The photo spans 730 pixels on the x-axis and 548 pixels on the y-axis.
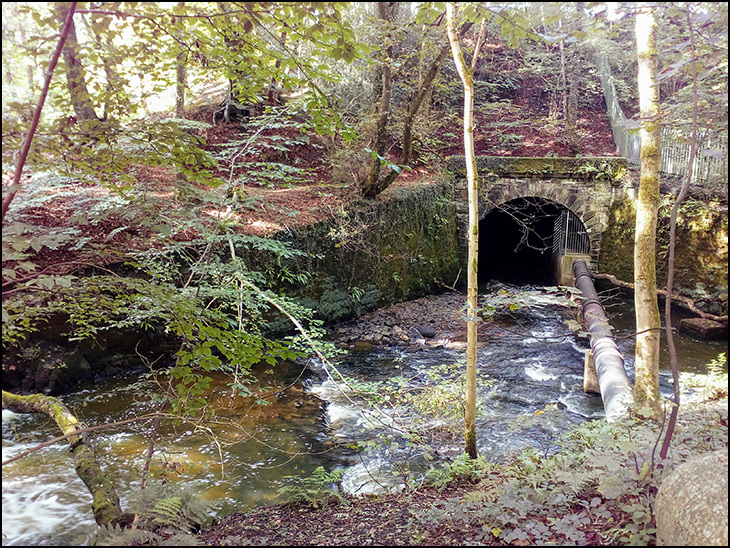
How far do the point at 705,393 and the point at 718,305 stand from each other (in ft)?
17.6

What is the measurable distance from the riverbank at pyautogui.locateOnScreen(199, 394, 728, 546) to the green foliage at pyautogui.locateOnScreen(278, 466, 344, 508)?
0.06m

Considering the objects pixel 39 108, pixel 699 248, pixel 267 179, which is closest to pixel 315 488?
pixel 39 108

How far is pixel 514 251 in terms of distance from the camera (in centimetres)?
1436

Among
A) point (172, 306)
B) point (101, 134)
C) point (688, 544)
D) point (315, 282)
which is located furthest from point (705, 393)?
point (315, 282)

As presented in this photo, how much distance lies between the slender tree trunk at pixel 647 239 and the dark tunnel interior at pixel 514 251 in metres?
9.29

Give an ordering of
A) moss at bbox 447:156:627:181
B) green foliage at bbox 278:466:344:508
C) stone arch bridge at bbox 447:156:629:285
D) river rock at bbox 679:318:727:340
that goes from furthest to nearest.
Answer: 1. stone arch bridge at bbox 447:156:629:285
2. moss at bbox 447:156:627:181
3. river rock at bbox 679:318:727:340
4. green foliage at bbox 278:466:344:508

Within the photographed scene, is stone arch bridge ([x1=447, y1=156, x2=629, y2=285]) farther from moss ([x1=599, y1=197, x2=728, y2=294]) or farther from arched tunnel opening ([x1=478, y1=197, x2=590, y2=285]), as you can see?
moss ([x1=599, y1=197, x2=728, y2=294])

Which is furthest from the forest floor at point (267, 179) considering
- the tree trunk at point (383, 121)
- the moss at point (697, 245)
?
the moss at point (697, 245)

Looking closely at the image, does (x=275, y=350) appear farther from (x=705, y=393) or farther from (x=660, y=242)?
(x=660, y=242)

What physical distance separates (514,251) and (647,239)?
1022 cm

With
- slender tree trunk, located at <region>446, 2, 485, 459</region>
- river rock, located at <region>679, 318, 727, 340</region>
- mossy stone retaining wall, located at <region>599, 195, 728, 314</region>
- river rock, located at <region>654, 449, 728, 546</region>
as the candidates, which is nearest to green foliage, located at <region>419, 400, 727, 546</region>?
river rock, located at <region>654, 449, 728, 546</region>

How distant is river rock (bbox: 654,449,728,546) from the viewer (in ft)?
5.78

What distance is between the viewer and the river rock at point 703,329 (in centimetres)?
811

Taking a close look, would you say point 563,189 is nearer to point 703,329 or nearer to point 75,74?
point 703,329
